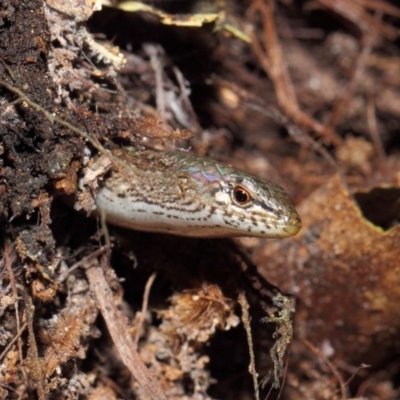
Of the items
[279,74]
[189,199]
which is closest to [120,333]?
[189,199]

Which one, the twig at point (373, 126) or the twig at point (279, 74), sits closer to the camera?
the twig at point (279, 74)

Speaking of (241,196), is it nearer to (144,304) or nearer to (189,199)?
(189,199)

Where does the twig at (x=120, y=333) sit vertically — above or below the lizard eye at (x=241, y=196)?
below

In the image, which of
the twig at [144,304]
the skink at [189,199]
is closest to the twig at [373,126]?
the skink at [189,199]

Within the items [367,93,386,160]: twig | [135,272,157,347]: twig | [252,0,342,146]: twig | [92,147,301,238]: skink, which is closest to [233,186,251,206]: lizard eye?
[92,147,301,238]: skink

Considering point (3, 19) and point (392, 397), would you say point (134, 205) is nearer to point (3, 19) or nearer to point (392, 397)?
point (3, 19)

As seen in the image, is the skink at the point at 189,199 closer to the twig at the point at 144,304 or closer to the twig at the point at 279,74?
the twig at the point at 144,304

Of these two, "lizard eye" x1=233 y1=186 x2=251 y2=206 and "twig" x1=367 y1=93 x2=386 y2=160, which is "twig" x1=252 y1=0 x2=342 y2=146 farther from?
"lizard eye" x1=233 y1=186 x2=251 y2=206

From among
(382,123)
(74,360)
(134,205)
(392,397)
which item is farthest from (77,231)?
(382,123)
